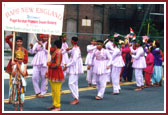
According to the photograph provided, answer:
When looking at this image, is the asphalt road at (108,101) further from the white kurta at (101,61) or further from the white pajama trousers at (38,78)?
the white kurta at (101,61)

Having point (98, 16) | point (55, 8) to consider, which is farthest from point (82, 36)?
point (55, 8)

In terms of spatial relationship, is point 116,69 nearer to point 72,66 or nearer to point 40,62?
point 72,66

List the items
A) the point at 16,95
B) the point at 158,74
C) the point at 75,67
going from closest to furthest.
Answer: the point at 16,95 → the point at 75,67 → the point at 158,74

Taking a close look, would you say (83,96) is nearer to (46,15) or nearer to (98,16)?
(46,15)

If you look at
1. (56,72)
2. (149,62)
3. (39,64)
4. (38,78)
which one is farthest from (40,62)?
(149,62)

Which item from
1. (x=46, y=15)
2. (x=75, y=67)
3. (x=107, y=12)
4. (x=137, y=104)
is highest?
(x=107, y=12)

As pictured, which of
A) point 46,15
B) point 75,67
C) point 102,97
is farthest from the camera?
point 102,97

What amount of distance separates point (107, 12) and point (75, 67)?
2471cm

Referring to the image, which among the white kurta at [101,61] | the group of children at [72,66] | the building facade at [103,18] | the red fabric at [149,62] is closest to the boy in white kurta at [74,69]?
the group of children at [72,66]

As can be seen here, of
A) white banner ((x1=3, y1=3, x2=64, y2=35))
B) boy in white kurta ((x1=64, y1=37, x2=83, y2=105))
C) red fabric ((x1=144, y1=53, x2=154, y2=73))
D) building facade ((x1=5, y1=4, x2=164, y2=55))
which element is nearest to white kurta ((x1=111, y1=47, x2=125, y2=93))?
red fabric ((x1=144, y1=53, x2=154, y2=73))

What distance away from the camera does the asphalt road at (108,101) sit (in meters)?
10.3

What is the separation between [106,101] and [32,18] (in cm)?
344

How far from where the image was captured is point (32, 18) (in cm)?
990

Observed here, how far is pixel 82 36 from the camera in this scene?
76.9 ft
